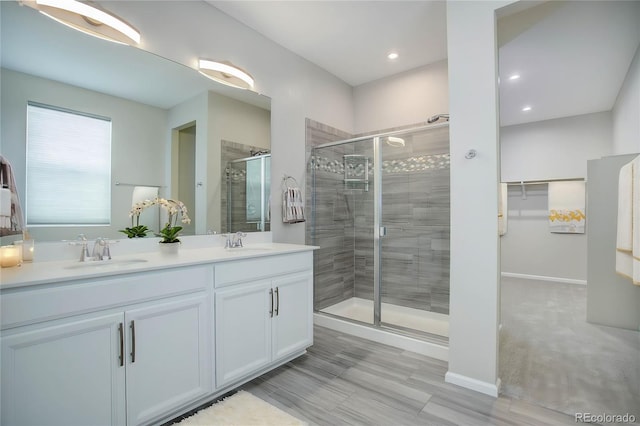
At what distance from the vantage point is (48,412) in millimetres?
1262

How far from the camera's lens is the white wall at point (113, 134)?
1653 millimetres

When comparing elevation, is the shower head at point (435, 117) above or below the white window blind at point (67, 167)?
above

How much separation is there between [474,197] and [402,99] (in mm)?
2066

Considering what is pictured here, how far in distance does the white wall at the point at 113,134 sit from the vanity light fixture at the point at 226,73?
519mm

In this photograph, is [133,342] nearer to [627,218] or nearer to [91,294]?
[91,294]

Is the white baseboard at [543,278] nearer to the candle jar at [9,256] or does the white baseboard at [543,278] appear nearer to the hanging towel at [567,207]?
the hanging towel at [567,207]

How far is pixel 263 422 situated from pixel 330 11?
3.02 metres

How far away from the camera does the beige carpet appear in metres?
1.67

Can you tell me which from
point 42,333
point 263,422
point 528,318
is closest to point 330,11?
point 42,333

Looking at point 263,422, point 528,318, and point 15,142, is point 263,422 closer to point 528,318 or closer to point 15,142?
point 15,142

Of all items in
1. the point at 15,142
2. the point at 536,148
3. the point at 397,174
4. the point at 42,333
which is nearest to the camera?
the point at 42,333

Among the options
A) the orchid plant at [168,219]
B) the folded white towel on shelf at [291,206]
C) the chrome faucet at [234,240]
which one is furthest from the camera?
the folded white towel on shelf at [291,206]

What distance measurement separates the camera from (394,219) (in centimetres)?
349

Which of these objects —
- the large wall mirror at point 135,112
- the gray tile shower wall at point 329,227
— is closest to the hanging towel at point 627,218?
the gray tile shower wall at point 329,227
